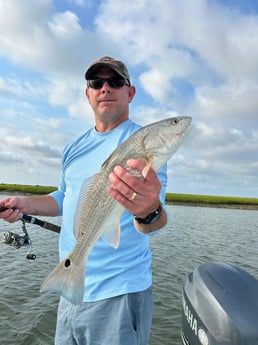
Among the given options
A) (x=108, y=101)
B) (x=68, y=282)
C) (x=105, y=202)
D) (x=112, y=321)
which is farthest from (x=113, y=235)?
(x=108, y=101)

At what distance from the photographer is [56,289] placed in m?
2.49

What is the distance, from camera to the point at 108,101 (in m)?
3.18

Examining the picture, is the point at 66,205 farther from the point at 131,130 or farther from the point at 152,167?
the point at 152,167

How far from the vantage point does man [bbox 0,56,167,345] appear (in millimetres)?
2186

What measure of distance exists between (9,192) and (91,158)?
66.2 meters

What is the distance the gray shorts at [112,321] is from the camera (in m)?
2.63

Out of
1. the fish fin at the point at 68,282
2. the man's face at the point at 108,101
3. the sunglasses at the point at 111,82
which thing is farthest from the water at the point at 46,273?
the sunglasses at the point at 111,82

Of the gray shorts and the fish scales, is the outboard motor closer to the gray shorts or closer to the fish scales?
the gray shorts

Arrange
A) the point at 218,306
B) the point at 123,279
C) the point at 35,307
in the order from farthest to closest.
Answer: the point at 35,307
the point at 218,306
the point at 123,279

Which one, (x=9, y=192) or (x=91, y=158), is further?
(x=9, y=192)

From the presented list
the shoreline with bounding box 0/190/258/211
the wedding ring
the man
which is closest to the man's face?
the man

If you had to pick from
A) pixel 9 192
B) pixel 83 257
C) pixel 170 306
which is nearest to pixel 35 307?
pixel 170 306

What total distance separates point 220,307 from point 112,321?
1.18 m

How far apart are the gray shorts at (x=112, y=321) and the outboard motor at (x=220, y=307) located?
2.52ft
